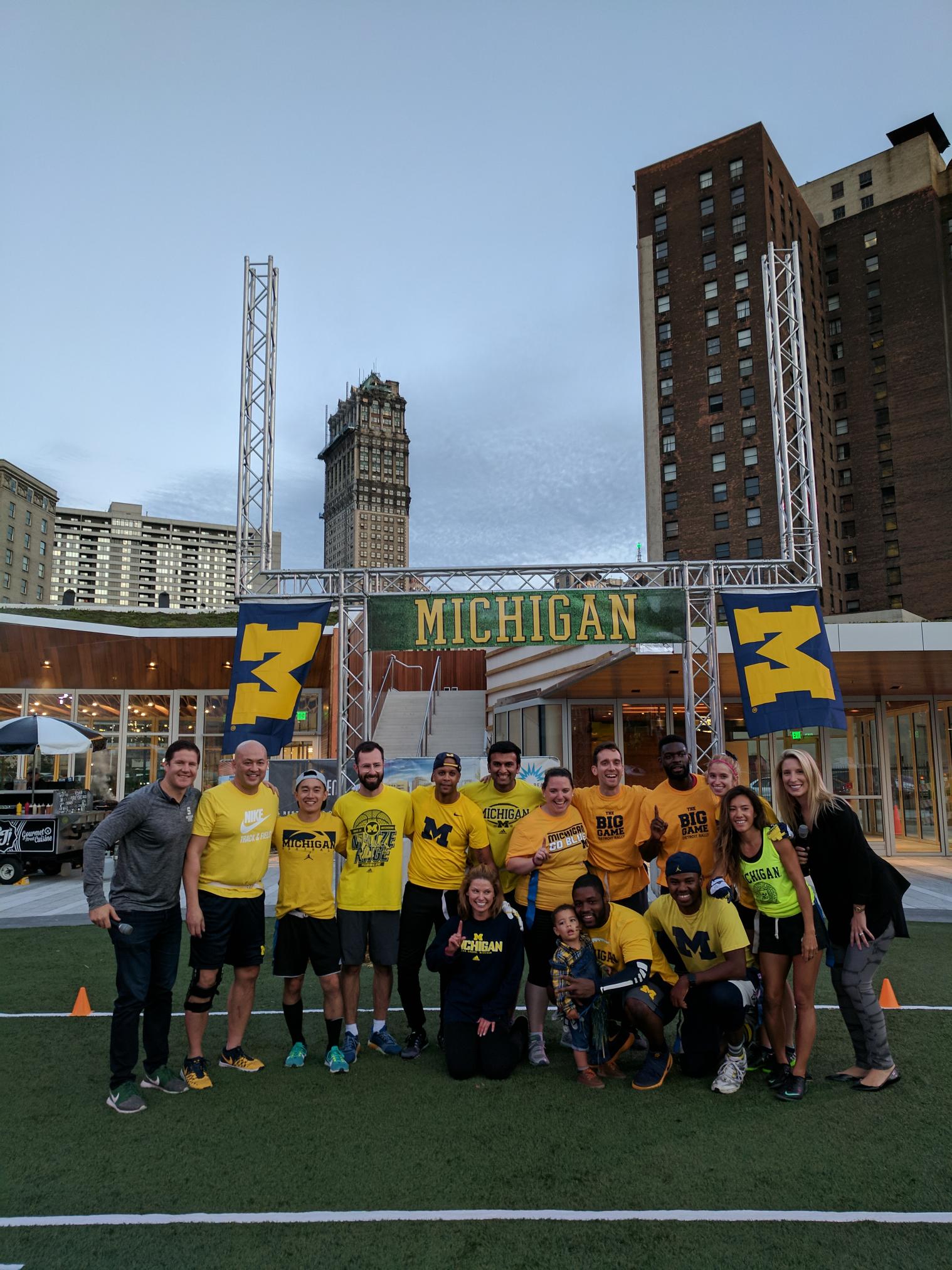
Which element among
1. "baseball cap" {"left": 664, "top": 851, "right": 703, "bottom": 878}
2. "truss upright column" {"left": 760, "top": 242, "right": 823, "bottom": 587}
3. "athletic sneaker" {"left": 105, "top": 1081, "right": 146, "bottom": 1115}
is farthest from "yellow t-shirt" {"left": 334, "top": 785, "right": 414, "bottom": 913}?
"truss upright column" {"left": 760, "top": 242, "right": 823, "bottom": 587}

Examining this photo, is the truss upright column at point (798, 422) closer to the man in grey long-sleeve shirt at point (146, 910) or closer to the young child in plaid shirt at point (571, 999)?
the young child in plaid shirt at point (571, 999)

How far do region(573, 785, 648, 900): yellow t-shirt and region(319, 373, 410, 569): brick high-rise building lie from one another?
534 ft

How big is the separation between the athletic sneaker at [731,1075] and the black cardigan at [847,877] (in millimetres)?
814

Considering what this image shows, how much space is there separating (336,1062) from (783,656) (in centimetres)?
657

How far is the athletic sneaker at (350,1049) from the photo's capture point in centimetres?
473

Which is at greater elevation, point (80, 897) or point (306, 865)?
point (306, 865)

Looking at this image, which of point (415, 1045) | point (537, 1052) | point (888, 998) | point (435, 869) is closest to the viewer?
point (537, 1052)

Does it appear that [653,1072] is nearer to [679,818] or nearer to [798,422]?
[679,818]

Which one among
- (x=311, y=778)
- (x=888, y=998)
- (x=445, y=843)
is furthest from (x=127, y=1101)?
(x=888, y=998)

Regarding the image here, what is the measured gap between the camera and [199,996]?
14.7 ft

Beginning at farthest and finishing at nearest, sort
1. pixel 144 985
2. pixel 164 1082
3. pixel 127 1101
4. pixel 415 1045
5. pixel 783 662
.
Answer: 1. pixel 783 662
2. pixel 415 1045
3. pixel 164 1082
4. pixel 144 985
5. pixel 127 1101

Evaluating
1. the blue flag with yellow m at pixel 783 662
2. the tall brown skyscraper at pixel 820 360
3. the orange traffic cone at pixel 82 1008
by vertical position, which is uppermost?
the tall brown skyscraper at pixel 820 360

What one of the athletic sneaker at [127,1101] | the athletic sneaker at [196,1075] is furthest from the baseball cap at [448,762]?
the athletic sneaker at [127,1101]

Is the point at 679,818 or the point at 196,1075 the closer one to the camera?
the point at 196,1075
